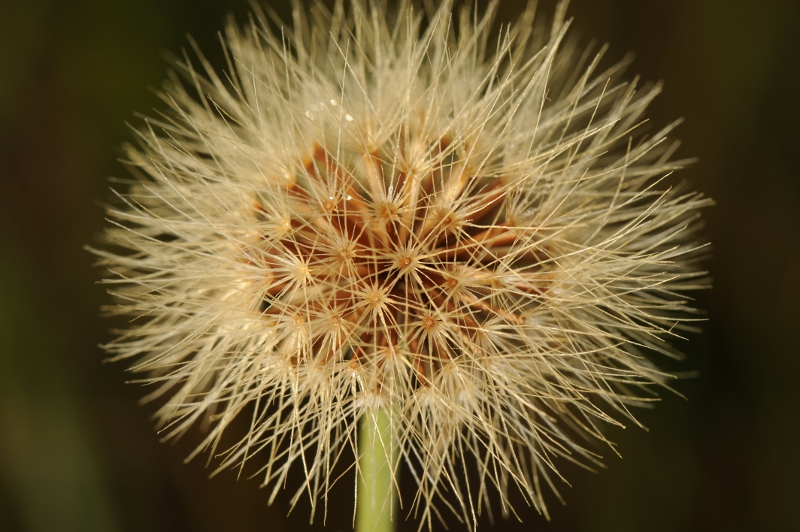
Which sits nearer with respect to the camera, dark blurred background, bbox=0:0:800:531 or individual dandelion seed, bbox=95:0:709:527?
individual dandelion seed, bbox=95:0:709:527

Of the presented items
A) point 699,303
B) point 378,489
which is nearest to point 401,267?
point 378,489

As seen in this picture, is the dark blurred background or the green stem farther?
the dark blurred background

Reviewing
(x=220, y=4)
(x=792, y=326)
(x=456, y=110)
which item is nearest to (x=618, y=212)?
(x=456, y=110)

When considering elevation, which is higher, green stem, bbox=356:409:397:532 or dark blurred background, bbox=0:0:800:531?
dark blurred background, bbox=0:0:800:531

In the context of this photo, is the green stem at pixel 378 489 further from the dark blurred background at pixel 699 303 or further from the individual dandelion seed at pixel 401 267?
the dark blurred background at pixel 699 303

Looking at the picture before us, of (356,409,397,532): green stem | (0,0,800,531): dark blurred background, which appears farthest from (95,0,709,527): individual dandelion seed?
(0,0,800,531): dark blurred background

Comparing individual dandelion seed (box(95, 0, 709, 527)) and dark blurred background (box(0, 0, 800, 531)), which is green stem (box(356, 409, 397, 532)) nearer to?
individual dandelion seed (box(95, 0, 709, 527))

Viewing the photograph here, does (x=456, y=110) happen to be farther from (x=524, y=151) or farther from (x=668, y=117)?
(x=668, y=117)

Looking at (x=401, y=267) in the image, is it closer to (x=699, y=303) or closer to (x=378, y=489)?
(x=378, y=489)
